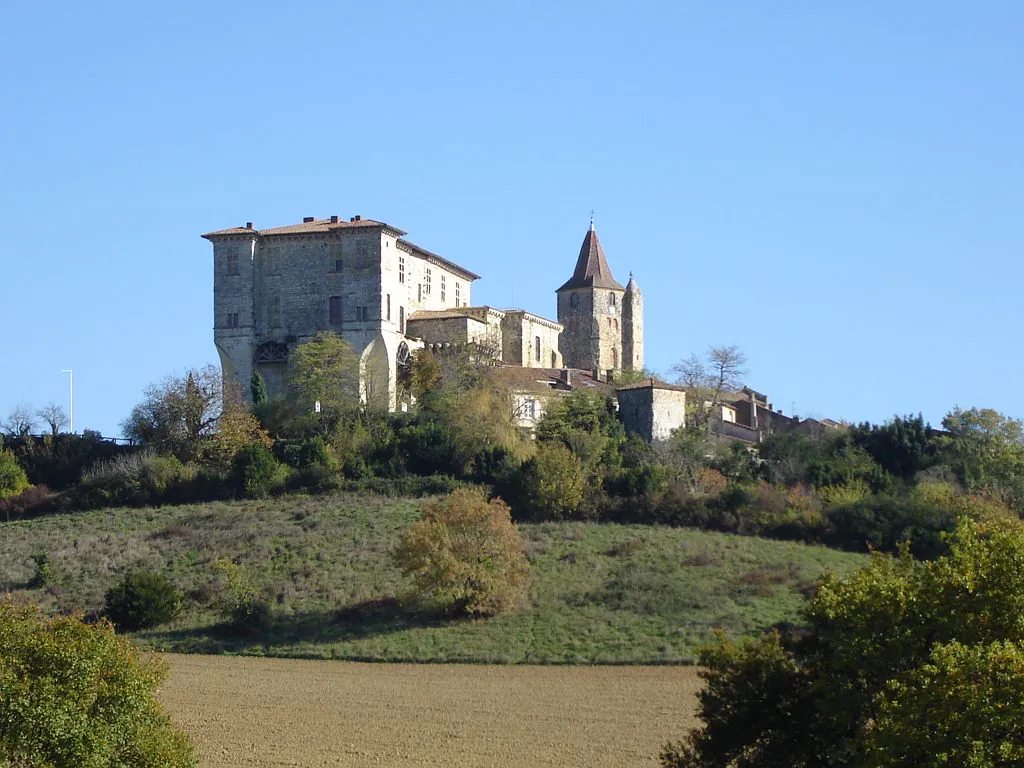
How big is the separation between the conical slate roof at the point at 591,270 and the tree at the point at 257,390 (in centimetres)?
2519

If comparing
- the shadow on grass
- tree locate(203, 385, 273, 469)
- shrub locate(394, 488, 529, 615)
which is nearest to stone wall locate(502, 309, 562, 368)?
tree locate(203, 385, 273, 469)

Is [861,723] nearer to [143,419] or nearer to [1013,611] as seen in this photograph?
[1013,611]

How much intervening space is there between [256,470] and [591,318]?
1171 inches

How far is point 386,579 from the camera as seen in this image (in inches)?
2105

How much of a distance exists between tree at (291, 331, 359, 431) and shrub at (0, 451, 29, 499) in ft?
39.1

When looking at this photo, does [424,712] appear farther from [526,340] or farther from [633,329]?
[633,329]

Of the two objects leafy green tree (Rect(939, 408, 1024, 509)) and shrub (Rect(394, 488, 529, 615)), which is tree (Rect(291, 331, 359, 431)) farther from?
leafy green tree (Rect(939, 408, 1024, 509))

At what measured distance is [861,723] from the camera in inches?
1020

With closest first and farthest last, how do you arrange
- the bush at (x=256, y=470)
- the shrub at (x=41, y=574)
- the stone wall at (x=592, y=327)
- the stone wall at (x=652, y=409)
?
the shrub at (x=41, y=574)
the bush at (x=256, y=470)
the stone wall at (x=652, y=409)
the stone wall at (x=592, y=327)

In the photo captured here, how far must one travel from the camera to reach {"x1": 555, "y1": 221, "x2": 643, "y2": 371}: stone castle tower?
89.9 m

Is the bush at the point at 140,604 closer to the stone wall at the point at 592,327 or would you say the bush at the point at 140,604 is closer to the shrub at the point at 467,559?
the shrub at the point at 467,559

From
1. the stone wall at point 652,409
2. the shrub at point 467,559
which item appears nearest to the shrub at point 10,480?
the shrub at point 467,559

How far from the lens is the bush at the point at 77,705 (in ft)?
85.3

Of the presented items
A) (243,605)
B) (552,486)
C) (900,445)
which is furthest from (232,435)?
A: (900,445)
